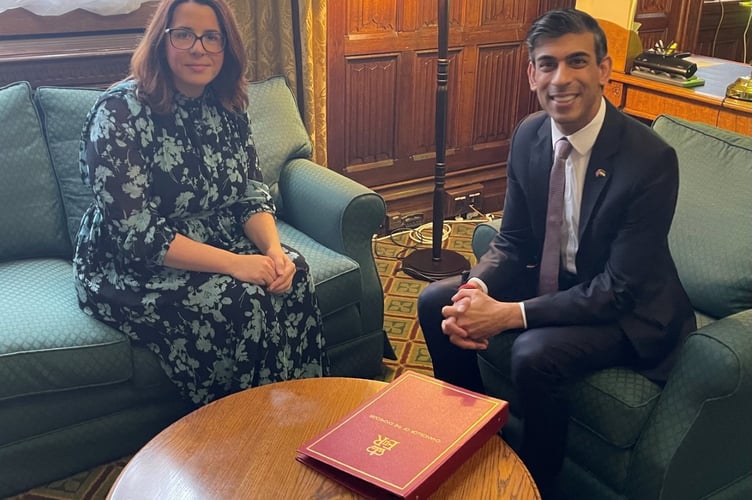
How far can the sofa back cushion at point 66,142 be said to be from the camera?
7.13ft

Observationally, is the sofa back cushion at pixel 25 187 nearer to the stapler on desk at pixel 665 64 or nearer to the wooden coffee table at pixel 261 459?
the wooden coffee table at pixel 261 459

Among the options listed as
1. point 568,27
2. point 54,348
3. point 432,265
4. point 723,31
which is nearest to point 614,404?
point 568,27

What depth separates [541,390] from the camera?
160cm

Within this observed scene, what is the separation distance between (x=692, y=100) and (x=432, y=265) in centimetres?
118

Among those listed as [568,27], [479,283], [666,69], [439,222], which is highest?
[568,27]

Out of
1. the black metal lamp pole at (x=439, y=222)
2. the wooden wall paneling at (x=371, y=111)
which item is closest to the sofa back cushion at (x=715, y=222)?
the black metal lamp pole at (x=439, y=222)

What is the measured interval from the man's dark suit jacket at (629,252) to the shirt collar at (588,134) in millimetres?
14

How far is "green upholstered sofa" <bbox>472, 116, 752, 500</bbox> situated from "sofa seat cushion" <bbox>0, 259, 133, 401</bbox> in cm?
93

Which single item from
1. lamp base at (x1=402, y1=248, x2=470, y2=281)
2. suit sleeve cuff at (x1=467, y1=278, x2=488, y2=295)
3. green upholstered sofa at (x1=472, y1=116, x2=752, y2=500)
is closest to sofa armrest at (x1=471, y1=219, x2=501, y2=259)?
suit sleeve cuff at (x1=467, y1=278, x2=488, y2=295)

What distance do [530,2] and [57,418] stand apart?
2.83 meters

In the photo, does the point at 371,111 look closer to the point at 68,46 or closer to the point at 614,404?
the point at 68,46

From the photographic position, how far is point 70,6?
258 cm

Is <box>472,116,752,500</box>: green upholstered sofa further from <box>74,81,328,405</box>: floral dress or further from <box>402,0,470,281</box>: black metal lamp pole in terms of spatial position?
<box>402,0,470,281</box>: black metal lamp pole

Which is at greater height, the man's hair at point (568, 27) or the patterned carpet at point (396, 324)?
the man's hair at point (568, 27)
